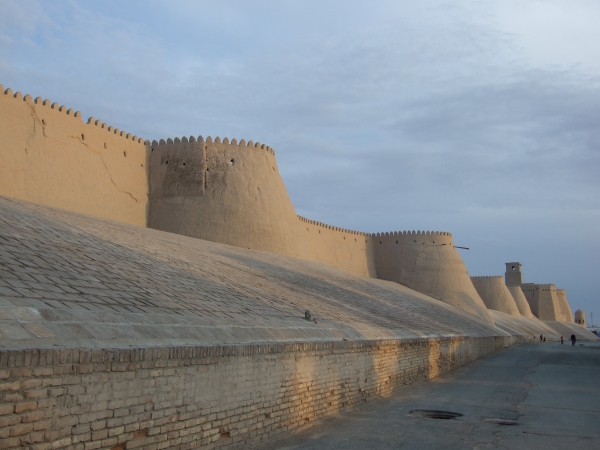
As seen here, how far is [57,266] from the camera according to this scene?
6773 millimetres

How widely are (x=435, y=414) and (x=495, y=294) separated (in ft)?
136

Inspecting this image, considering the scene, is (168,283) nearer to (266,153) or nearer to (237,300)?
(237,300)

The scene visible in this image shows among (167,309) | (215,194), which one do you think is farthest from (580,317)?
(167,309)

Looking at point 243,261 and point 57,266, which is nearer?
point 57,266

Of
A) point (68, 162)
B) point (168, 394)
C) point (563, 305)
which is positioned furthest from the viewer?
point (563, 305)

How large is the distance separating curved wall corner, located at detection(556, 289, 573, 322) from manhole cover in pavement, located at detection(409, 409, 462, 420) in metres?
58.2

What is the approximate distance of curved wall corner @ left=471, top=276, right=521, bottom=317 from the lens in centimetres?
4862

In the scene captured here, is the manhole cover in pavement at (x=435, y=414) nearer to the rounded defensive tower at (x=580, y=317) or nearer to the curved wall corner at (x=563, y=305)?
the curved wall corner at (x=563, y=305)

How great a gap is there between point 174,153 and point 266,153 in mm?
3722

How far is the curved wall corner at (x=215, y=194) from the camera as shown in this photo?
63.3 ft

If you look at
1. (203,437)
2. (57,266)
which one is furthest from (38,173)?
(203,437)

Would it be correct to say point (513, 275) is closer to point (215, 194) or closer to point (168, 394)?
point (215, 194)

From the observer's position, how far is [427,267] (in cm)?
3459

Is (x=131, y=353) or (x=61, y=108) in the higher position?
(x=61, y=108)
